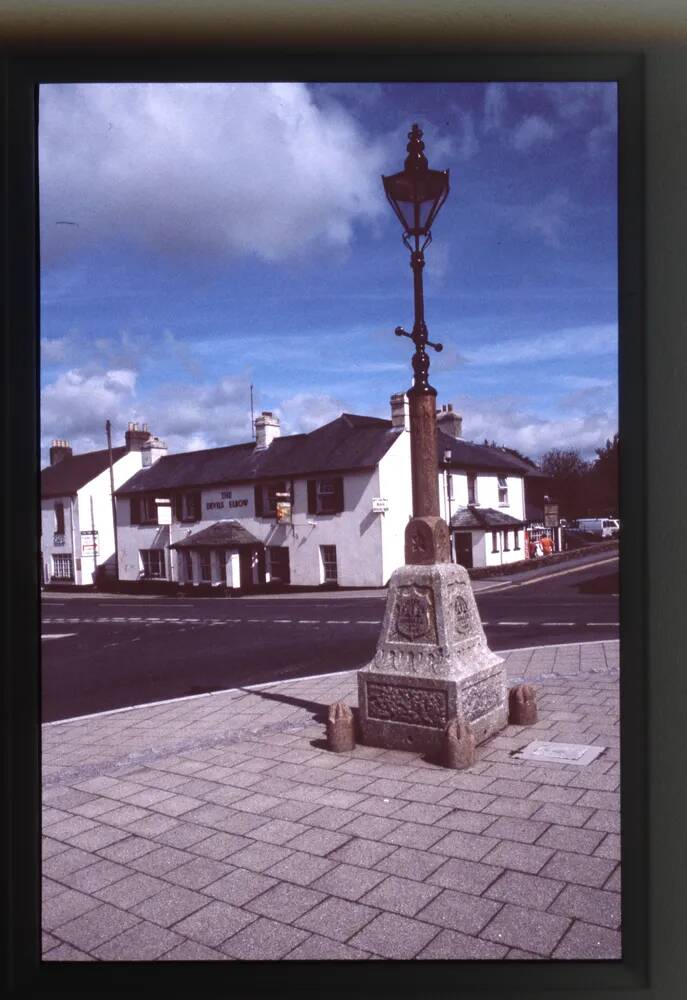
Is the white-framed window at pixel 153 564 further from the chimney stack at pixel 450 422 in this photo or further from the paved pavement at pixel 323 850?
the paved pavement at pixel 323 850

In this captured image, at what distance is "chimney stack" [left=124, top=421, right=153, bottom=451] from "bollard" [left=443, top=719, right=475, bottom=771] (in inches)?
1161

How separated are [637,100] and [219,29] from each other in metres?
1.70

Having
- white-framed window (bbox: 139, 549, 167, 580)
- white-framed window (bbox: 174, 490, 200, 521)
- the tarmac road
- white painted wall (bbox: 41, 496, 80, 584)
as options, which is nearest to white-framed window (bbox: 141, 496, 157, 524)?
white-framed window (bbox: 174, 490, 200, 521)

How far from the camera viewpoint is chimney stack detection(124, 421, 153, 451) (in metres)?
32.3

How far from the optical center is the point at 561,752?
5.14 meters

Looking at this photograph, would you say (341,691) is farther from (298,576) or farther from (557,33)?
(298,576)

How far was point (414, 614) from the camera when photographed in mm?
5406

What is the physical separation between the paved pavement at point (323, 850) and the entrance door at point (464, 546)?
21.2 m

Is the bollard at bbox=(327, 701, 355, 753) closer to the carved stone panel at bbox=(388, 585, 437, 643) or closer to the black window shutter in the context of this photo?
the carved stone panel at bbox=(388, 585, 437, 643)

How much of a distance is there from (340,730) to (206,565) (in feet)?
79.6

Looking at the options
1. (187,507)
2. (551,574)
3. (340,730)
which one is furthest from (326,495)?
(340,730)

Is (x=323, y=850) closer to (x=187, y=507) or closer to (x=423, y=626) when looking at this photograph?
(x=423, y=626)

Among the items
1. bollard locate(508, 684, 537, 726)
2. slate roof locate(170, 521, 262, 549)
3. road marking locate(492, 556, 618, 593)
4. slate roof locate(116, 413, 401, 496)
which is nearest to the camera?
bollard locate(508, 684, 537, 726)

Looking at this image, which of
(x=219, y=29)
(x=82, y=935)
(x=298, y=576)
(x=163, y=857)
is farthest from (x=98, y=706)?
(x=298, y=576)
